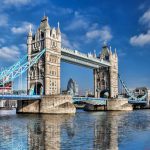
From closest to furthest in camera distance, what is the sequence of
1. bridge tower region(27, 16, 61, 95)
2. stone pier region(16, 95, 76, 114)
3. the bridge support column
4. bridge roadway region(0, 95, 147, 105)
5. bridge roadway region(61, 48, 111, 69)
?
bridge roadway region(0, 95, 147, 105) → stone pier region(16, 95, 76, 114) → bridge tower region(27, 16, 61, 95) → bridge roadway region(61, 48, 111, 69) → the bridge support column

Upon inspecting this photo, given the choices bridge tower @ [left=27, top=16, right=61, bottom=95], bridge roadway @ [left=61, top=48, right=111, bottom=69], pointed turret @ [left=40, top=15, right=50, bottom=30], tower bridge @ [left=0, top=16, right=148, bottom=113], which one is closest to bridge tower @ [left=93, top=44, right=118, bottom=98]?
bridge roadway @ [left=61, top=48, right=111, bottom=69]

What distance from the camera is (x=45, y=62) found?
98.2 metres

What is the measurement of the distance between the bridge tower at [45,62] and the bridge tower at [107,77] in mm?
45145

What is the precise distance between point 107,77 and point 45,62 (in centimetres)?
5230

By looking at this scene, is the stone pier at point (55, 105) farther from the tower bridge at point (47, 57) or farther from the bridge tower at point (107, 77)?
the bridge tower at point (107, 77)

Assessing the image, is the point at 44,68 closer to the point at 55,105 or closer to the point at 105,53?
the point at 55,105

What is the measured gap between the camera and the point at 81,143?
29516 millimetres

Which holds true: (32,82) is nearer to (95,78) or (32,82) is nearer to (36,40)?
(36,40)

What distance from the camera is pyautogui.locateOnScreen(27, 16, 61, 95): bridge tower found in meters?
98.4

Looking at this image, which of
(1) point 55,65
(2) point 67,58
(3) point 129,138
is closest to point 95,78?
(2) point 67,58

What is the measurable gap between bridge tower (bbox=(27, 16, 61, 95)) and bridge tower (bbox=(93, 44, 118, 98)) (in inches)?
1777

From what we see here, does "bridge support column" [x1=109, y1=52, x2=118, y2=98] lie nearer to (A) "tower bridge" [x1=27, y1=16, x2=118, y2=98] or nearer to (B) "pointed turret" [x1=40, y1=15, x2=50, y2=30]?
(A) "tower bridge" [x1=27, y1=16, x2=118, y2=98]

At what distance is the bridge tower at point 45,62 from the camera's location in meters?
98.4

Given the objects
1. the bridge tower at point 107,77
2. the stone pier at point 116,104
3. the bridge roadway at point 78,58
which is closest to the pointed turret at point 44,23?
the bridge roadway at point 78,58
